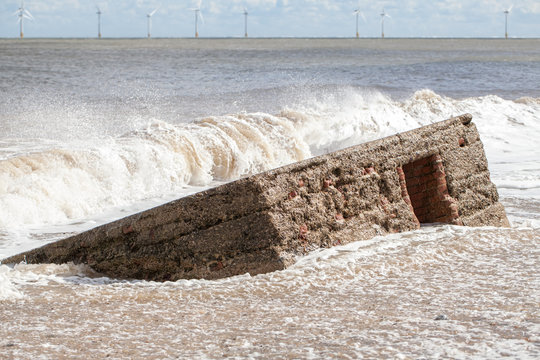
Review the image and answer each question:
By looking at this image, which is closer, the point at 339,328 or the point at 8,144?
the point at 339,328

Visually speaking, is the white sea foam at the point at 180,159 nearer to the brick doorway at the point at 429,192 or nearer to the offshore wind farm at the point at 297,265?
the offshore wind farm at the point at 297,265

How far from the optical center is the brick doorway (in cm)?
475

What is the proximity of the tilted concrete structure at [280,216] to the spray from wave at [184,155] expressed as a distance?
10.2 ft

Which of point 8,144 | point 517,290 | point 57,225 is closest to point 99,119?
point 8,144

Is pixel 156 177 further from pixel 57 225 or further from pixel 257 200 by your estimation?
pixel 257 200

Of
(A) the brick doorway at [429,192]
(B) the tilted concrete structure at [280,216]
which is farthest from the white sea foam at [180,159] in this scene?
(A) the brick doorway at [429,192]

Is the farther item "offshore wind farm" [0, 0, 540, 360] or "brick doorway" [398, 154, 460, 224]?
"brick doorway" [398, 154, 460, 224]

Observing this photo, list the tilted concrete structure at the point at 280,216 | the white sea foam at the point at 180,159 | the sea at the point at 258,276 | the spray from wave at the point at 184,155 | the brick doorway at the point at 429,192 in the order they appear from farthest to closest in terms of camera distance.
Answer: the spray from wave at the point at 184,155, the white sea foam at the point at 180,159, the brick doorway at the point at 429,192, the tilted concrete structure at the point at 280,216, the sea at the point at 258,276

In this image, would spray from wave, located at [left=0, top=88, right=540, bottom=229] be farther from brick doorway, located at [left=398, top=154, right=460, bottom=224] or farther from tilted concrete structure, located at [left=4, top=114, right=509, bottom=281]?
brick doorway, located at [left=398, top=154, right=460, bottom=224]

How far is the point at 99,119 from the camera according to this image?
16500mm

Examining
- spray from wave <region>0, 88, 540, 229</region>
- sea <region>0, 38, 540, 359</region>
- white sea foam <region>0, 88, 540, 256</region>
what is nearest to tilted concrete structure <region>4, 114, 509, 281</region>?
sea <region>0, 38, 540, 359</region>

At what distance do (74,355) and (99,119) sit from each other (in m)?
14.5

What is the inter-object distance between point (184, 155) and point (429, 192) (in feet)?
17.8

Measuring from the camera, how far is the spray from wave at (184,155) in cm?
754
